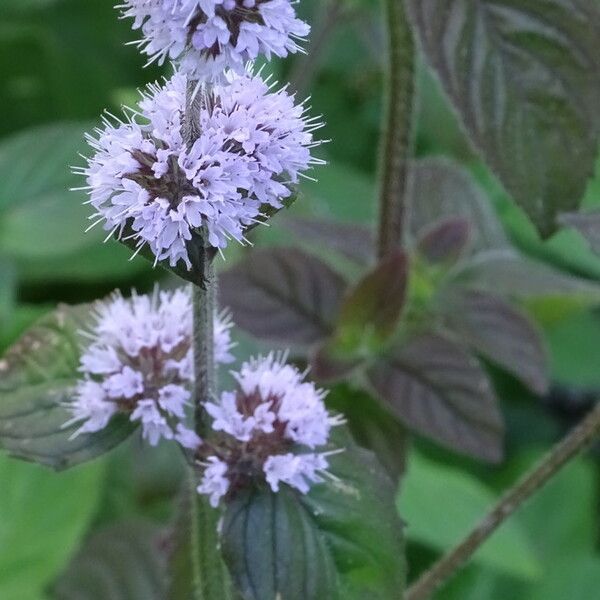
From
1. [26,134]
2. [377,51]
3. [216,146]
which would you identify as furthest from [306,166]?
[377,51]

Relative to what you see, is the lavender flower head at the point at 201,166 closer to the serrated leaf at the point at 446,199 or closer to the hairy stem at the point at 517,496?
the hairy stem at the point at 517,496

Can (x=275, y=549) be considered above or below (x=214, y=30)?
below

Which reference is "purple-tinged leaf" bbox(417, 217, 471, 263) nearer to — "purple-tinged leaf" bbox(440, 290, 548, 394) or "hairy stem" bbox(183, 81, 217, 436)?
"purple-tinged leaf" bbox(440, 290, 548, 394)

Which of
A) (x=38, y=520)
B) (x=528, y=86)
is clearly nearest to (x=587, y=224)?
(x=528, y=86)

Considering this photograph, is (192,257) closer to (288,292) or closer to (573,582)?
(288,292)

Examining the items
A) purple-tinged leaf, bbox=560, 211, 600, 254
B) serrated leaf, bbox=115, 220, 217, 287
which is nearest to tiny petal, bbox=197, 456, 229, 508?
serrated leaf, bbox=115, 220, 217, 287

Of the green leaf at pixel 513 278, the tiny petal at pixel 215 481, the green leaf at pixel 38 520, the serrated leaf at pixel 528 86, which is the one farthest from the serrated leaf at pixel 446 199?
the tiny petal at pixel 215 481
